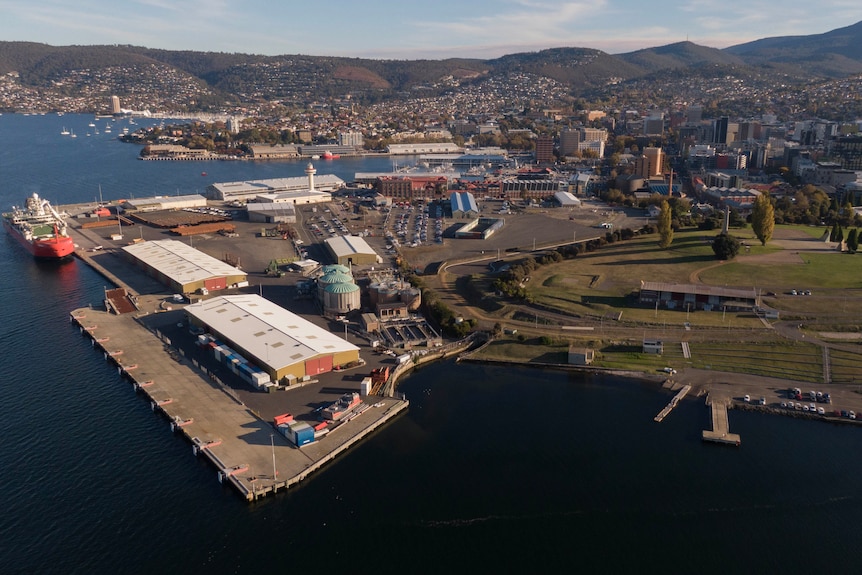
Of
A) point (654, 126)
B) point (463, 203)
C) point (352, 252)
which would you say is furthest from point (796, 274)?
Result: point (654, 126)

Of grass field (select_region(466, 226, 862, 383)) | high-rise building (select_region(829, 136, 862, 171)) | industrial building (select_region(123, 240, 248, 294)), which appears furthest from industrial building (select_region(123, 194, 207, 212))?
high-rise building (select_region(829, 136, 862, 171))

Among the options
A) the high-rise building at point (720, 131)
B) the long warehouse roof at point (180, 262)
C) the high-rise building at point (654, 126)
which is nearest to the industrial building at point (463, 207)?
the long warehouse roof at point (180, 262)

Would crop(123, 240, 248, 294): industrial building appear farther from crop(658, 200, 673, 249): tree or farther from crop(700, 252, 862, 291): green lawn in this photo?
crop(700, 252, 862, 291): green lawn

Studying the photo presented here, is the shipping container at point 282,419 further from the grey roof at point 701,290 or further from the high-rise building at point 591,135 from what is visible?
the high-rise building at point 591,135

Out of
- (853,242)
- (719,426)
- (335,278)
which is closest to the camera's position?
(719,426)

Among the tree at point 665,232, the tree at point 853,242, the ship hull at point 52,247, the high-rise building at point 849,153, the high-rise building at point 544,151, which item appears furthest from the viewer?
the high-rise building at point 544,151

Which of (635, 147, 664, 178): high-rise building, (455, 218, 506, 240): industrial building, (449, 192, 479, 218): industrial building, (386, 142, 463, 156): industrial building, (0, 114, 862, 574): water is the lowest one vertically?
(0, 114, 862, 574): water

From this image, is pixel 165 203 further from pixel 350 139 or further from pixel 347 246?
pixel 350 139
